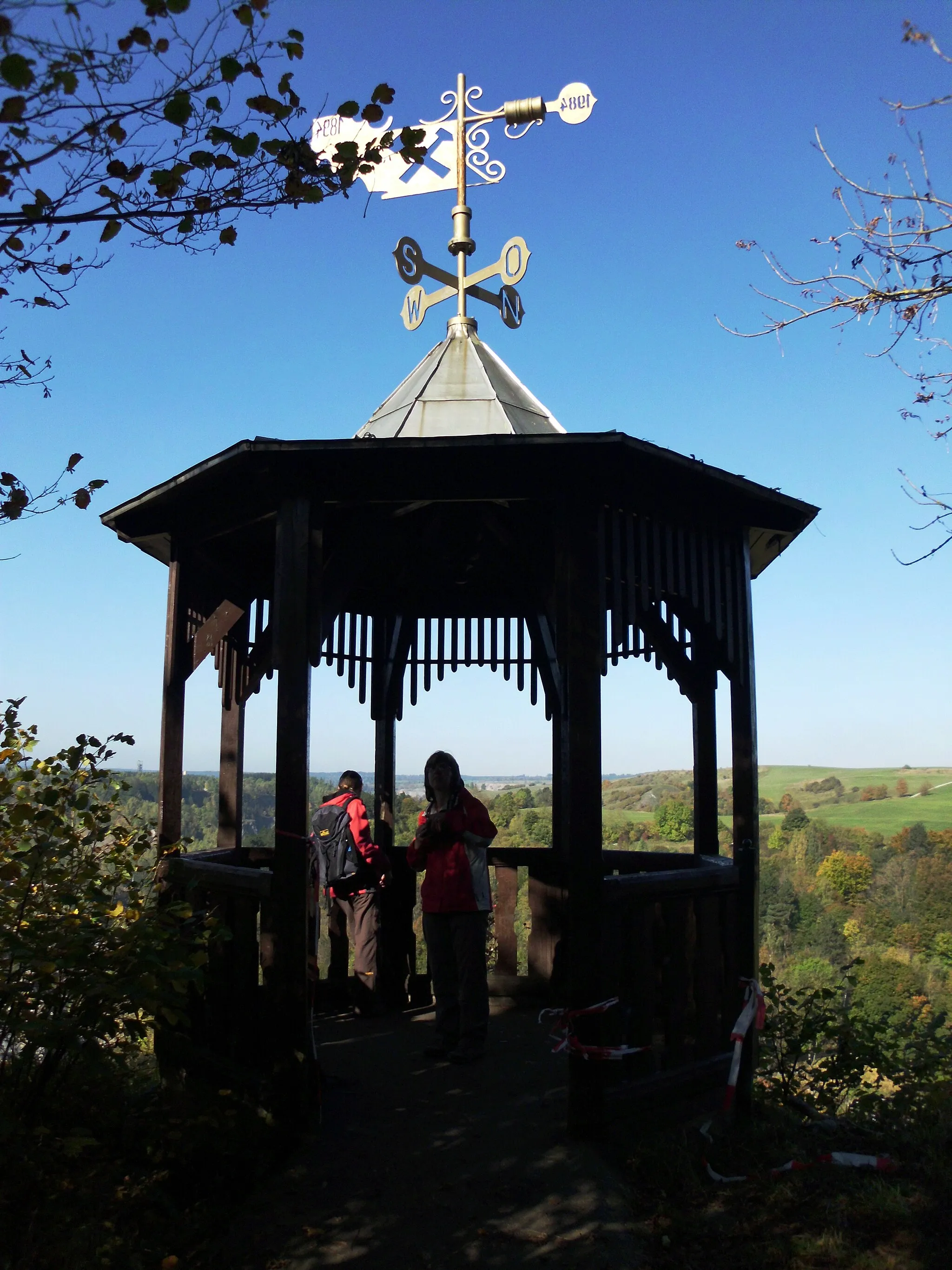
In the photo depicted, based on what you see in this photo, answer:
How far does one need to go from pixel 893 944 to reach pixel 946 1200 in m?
85.8

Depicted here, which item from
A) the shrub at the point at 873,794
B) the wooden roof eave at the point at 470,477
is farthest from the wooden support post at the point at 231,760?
the shrub at the point at 873,794

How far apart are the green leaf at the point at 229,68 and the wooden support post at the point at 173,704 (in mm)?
3303

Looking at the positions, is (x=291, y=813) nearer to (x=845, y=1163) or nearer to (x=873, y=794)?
(x=845, y=1163)

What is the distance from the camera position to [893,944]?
3162 inches

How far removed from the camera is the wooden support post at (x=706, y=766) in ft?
22.5

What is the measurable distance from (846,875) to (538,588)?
9485 cm

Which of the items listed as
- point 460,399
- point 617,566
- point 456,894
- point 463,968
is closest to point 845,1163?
point 463,968

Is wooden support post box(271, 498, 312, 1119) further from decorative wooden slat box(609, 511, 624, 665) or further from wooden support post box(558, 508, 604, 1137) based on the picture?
decorative wooden slat box(609, 511, 624, 665)

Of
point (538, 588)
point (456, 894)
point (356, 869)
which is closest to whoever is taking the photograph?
point (456, 894)

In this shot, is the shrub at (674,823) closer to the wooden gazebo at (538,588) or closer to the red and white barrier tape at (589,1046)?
the wooden gazebo at (538,588)

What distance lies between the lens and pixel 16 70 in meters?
2.90

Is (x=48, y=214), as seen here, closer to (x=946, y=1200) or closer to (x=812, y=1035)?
(x=946, y=1200)

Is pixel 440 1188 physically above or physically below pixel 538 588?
below

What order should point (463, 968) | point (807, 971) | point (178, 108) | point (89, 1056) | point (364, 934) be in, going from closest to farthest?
point (178, 108), point (89, 1056), point (463, 968), point (364, 934), point (807, 971)
